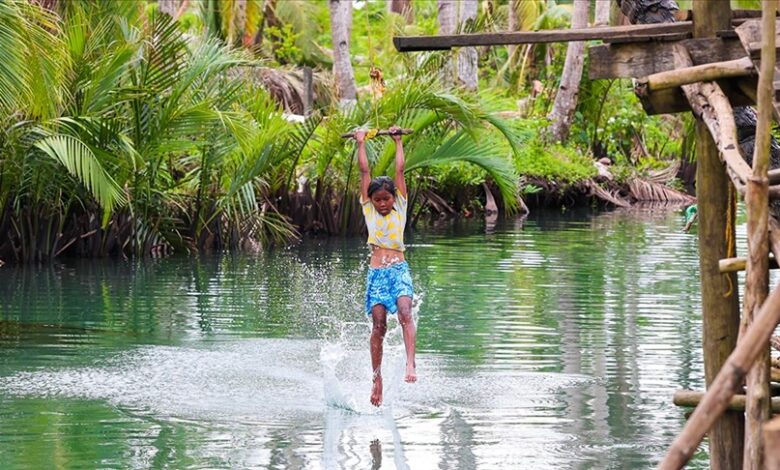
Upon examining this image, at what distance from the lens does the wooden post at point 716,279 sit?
6891 millimetres

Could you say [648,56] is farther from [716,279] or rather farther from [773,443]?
[773,443]

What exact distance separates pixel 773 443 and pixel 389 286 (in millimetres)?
5608

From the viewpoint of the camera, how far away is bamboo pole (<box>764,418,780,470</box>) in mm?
4145

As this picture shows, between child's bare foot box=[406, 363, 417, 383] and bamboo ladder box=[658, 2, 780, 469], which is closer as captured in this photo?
bamboo ladder box=[658, 2, 780, 469]

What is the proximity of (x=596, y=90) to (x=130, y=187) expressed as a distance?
1809 centimetres

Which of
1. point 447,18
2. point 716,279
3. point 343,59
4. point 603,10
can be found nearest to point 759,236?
point 716,279

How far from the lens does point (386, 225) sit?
9.62 m

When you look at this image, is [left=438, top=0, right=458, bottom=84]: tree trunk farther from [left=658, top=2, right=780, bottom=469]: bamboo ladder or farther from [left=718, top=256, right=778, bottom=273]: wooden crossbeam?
[left=718, top=256, right=778, bottom=273]: wooden crossbeam

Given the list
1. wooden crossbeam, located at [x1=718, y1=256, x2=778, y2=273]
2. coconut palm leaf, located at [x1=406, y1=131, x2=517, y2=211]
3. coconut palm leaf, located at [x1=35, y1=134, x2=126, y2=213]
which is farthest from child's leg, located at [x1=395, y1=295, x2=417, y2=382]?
coconut palm leaf, located at [x1=406, y1=131, x2=517, y2=211]

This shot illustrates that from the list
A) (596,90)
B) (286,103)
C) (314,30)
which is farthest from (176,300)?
(314,30)

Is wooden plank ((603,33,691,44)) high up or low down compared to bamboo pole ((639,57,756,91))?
up

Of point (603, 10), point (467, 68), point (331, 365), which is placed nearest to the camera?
point (331, 365)

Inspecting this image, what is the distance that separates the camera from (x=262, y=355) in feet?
39.2

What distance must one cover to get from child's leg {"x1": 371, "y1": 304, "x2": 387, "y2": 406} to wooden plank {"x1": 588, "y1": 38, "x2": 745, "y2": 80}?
293 cm
